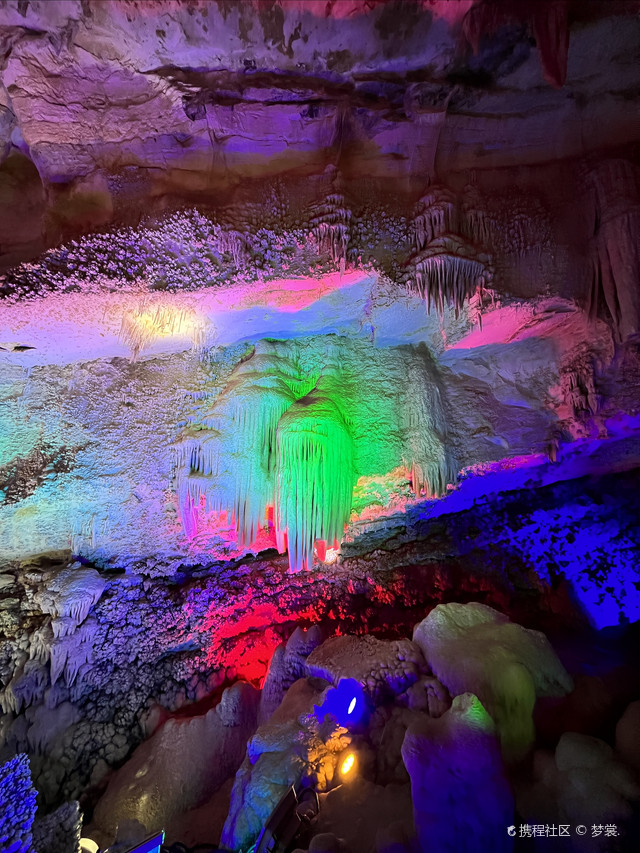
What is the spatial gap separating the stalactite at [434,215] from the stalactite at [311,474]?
1882 millimetres

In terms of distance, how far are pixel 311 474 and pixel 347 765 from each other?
8.63 ft

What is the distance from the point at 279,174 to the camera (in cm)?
376

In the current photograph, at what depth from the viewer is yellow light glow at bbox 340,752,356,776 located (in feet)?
12.5

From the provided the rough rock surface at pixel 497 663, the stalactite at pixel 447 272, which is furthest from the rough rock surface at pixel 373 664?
the stalactite at pixel 447 272

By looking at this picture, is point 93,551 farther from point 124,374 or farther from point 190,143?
point 190,143

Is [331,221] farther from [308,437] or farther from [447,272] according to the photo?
[308,437]

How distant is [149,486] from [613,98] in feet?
20.2

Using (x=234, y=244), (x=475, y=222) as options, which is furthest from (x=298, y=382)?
(x=475, y=222)

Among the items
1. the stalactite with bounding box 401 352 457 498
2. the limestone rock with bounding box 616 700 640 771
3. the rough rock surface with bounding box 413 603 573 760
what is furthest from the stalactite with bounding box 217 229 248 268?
the limestone rock with bounding box 616 700 640 771

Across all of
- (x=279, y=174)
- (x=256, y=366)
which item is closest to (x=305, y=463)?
(x=256, y=366)

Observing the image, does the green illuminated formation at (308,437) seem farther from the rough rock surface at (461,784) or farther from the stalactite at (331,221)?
the rough rock surface at (461,784)

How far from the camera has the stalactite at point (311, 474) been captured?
438 cm

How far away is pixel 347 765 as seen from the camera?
3.81 m

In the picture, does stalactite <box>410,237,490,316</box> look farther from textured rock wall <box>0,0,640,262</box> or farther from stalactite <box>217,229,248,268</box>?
stalactite <box>217,229,248,268</box>
